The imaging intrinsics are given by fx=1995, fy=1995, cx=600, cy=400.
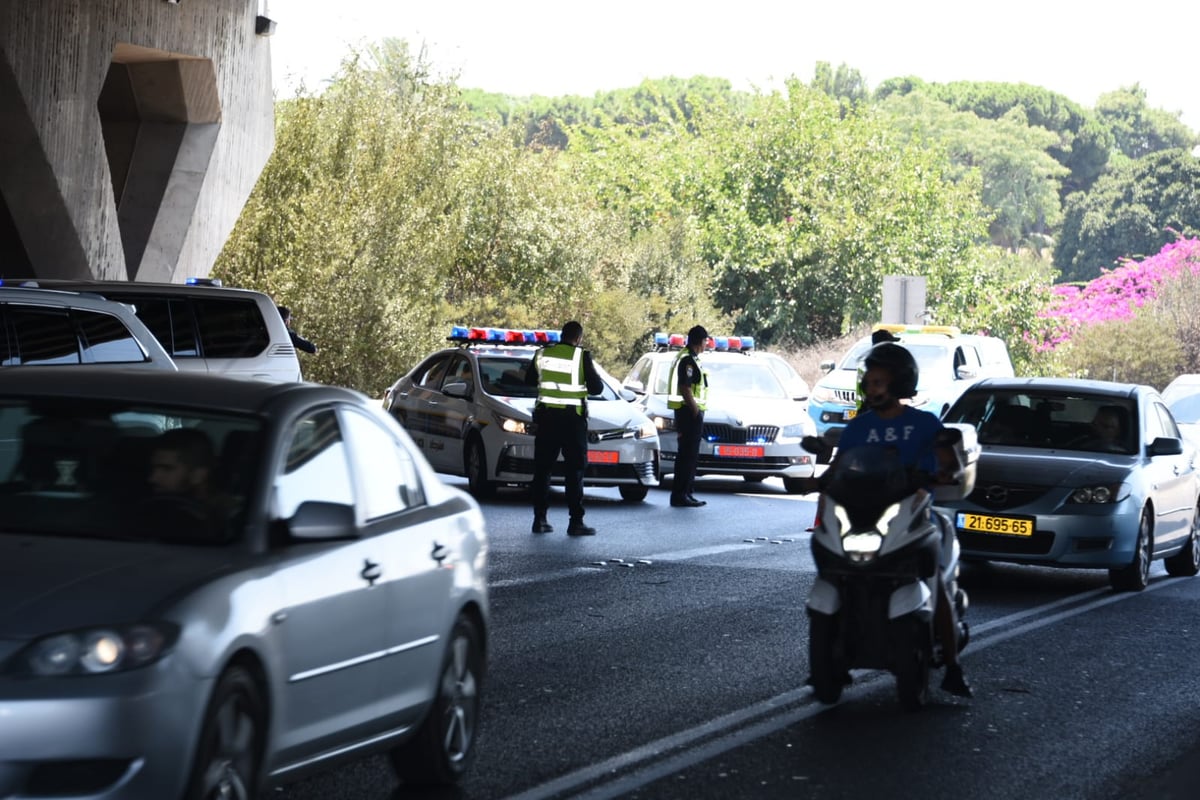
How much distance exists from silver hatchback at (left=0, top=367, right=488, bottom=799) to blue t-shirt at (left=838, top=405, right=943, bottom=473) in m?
2.39

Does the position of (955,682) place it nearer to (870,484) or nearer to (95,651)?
(870,484)

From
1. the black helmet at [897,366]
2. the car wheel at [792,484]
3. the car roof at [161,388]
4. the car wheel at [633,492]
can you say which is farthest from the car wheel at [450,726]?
the car wheel at [792,484]

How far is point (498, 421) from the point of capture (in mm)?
20828

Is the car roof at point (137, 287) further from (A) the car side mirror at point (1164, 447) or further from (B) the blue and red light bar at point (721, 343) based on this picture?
(B) the blue and red light bar at point (721, 343)

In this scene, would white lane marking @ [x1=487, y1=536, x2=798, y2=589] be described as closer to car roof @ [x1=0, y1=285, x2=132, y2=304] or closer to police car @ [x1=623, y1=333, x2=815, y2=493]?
car roof @ [x1=0, y1=285, x2=132, y2=304]

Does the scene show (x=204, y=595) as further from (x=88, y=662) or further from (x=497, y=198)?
(x=497, y=198)

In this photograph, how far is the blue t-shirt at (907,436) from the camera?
902 centimetres

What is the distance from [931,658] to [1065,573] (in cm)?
715

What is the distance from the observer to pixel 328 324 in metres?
34.8

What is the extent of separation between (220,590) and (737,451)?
18363mm

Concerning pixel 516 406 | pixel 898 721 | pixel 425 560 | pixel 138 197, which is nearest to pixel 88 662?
pixel 425 560

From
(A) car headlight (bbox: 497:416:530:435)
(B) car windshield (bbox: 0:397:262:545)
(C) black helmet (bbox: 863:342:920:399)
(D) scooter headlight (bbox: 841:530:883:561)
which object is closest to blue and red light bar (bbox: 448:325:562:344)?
(A) car headlight (bbox: 497:416:530:435)

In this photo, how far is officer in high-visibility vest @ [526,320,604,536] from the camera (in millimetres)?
17641

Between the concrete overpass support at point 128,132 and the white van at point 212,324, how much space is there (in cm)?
650
